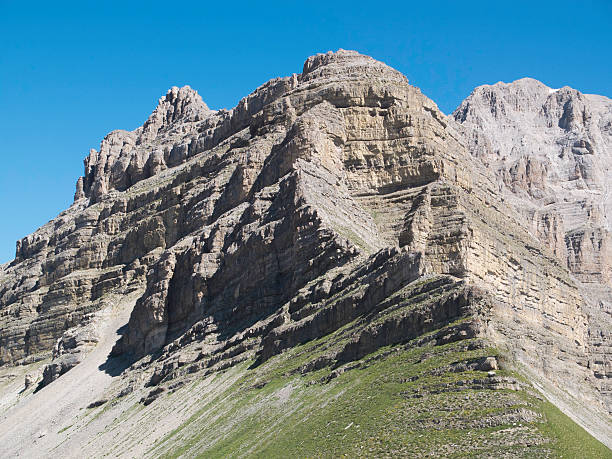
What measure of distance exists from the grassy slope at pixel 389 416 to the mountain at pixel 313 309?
175 mm

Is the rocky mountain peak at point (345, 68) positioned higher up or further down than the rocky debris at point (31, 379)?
higher up

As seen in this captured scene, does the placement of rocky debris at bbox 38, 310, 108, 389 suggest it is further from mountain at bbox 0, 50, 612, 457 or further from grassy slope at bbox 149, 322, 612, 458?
grassy slope at bbox 149, 322, 612, 458

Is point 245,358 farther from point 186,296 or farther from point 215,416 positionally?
point 186,296

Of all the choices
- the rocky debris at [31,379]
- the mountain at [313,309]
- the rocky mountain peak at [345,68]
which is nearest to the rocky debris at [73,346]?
the mountain at [313,309]

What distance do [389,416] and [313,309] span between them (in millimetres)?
30874

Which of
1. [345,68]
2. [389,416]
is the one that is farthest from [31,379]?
[389,416]

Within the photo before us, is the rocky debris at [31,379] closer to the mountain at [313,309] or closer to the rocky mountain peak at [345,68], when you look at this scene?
the mountain at [313,309]

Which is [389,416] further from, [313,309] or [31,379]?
[31,379]

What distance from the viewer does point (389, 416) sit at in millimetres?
57156

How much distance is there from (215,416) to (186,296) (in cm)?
3565

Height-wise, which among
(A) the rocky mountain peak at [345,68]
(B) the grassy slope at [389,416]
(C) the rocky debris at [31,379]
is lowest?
(B) the grassy slope at [389,416]

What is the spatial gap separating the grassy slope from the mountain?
0.17 metres

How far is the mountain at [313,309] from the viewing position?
194 feet

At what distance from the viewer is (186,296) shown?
116750 millimetres
